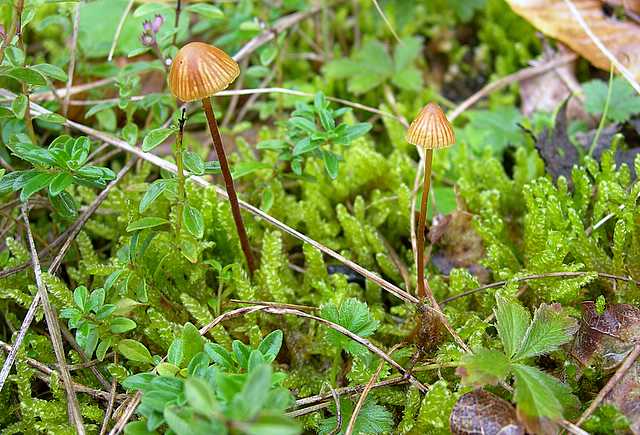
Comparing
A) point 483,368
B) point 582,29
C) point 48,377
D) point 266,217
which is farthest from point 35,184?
point 582,29

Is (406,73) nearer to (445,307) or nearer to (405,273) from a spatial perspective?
(405,273)

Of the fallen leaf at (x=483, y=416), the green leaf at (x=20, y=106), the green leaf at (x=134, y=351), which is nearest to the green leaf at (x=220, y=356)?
the green leaf at (x=134, y=351)

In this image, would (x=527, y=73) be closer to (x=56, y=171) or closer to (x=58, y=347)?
(x=56, y=171)

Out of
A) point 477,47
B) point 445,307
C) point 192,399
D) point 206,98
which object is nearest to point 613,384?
point 445,307

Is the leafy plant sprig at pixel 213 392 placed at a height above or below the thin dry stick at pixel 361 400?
above

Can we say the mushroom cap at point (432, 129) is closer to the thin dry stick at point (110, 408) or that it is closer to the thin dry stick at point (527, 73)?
the thin dry stick at point (110, 408)

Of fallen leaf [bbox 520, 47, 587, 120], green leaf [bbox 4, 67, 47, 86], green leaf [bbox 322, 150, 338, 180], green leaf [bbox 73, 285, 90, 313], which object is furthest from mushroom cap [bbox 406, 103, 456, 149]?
fallen leaf [bbox 520, 47, 587, 120]
